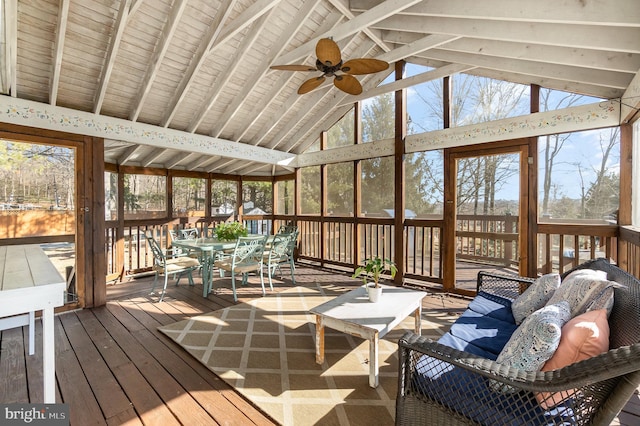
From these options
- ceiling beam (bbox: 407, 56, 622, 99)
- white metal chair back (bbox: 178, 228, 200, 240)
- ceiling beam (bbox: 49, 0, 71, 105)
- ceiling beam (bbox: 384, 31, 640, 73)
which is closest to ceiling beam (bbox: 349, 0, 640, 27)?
ceiling beam (bbox: 384, 31, 640, 73)

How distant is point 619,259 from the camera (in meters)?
3.29

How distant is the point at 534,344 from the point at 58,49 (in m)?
4.67

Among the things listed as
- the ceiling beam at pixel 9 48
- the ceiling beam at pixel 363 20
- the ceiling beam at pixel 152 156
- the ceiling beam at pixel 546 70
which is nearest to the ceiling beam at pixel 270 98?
the ceiling beam at pixel 363 20

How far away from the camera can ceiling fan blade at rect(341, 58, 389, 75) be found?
2865 mm

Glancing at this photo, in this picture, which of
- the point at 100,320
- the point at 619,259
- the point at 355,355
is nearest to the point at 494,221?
the point at 619,259

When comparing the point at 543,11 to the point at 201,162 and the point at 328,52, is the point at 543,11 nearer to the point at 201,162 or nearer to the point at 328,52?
the point at 328,52

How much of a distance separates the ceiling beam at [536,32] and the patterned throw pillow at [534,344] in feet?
8.04

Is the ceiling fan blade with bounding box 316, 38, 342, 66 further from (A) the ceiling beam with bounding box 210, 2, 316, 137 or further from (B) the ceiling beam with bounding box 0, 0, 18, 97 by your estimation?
(B) the ceiling beam with bounding box 0, 0, 18, 97

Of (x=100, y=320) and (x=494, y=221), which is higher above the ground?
(x=494, y=221)

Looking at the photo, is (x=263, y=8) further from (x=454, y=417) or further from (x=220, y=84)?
(x=454, y=417)

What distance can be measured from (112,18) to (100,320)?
342 cm

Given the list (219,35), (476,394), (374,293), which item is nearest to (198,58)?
(219,35)

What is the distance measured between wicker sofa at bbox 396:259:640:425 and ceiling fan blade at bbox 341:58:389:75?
2.46 m

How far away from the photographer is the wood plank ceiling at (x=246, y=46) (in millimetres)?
2713
